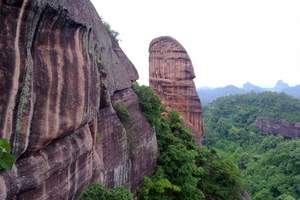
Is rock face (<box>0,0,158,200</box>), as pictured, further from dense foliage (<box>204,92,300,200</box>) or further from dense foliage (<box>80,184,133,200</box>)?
dense foliage (<box>204,92,300,200</box>)

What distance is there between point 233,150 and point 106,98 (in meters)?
44.2

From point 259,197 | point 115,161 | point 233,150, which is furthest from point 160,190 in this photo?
point 233,150

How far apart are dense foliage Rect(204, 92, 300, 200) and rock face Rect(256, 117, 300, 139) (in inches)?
52.7

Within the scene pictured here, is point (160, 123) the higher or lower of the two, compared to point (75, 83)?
lower

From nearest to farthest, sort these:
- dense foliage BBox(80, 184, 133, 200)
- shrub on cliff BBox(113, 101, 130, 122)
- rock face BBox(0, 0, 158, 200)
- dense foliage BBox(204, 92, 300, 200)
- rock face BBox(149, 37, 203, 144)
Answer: rock face BBox(0, 0, 158, 200) → dense foliage BBox(80, 184, 133, 200) → shrub on cliff BBox(113, 101, 130, 122) → rock face BBox(149, 37, 203, 144) → dense foliage BBox(204, 92, 300, 200)

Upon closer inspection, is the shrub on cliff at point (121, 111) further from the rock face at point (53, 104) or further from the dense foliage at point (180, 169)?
the dense foliage at point (180, 169)

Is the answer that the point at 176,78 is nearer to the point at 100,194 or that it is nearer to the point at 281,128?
the point at 100,194

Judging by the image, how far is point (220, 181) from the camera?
69.1 ft

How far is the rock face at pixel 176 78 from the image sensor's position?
31328 millimetres

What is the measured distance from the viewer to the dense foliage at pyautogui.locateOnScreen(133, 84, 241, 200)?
17.3 m

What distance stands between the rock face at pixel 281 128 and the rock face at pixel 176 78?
32.9 metres

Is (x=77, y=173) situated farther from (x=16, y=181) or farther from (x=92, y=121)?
(x=16, y=181)

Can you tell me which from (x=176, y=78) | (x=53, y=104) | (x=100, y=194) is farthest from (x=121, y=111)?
(x=176, y=78)

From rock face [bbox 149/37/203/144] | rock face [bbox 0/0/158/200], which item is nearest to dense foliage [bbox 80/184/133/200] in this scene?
rock face [bbox 0/0/158/200]
